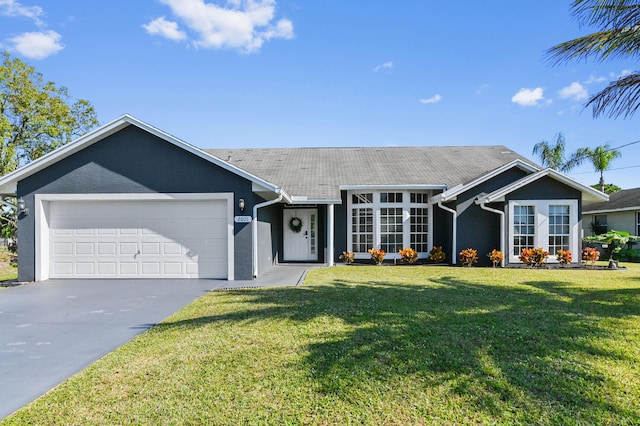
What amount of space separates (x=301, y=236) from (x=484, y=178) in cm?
755

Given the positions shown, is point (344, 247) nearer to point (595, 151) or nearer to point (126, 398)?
point (126, 398)

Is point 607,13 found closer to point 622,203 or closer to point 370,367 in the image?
point 370,367

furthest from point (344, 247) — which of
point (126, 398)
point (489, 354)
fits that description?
point (126, 398)

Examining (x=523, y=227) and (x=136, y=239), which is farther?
(x=523, y=227)

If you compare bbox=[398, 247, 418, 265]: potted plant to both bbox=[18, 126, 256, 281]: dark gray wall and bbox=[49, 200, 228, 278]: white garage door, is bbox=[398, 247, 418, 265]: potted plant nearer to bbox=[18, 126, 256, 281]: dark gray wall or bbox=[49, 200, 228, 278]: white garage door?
bbox=[18, 126, 256, 281]: dark gray wall

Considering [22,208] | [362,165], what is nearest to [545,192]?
[362,165]

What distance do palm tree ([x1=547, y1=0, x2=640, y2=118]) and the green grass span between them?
155 inches

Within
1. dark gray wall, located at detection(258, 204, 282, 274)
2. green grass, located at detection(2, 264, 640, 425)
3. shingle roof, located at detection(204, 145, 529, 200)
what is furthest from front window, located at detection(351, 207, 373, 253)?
green grass, located at detection(2, 264, 640, 425)

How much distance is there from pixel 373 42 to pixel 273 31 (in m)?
3.77

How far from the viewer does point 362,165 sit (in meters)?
16.7

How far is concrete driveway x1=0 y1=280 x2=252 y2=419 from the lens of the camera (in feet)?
13.9

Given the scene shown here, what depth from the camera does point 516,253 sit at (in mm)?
13242

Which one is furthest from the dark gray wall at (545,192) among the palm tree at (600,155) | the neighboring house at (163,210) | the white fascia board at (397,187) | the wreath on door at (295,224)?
the palm tree at (600,155)

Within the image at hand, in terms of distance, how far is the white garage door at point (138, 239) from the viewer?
1067 cm
